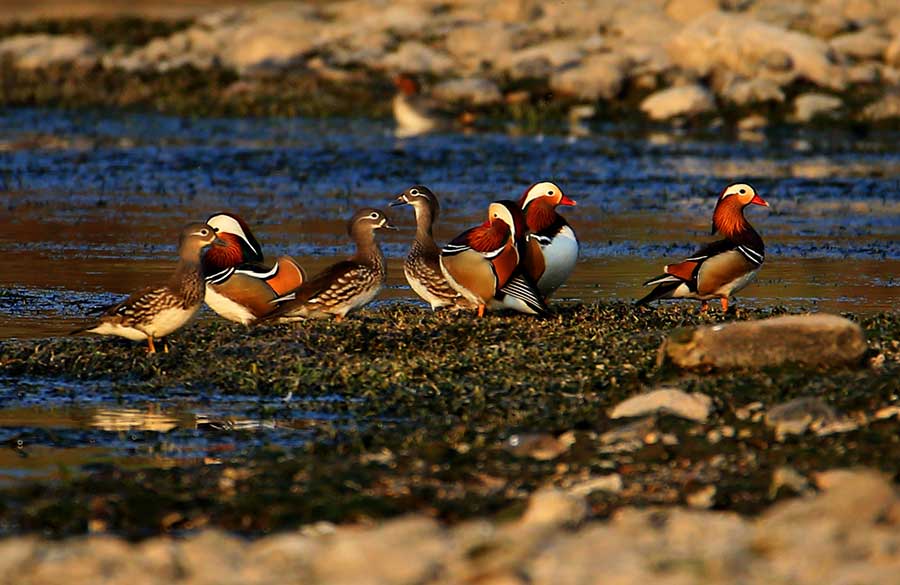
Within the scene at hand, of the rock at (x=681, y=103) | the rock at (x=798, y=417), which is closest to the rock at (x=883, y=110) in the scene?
the rock at (x=681, y=103)

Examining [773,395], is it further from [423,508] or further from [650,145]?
[650,145]

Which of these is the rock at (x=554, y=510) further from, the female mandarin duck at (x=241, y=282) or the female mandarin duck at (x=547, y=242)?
the female mandarin duck at (x=547, y=242)

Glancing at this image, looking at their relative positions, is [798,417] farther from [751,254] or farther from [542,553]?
[751,254]

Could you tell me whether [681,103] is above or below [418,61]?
below

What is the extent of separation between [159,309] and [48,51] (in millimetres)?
26393

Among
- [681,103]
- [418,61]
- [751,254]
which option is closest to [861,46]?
[681,103]

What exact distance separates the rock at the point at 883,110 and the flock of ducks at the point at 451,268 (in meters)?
15.4

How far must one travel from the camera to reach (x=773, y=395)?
28.3 feet

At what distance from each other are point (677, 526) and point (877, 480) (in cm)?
83

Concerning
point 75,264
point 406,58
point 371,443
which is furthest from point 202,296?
point 406,58

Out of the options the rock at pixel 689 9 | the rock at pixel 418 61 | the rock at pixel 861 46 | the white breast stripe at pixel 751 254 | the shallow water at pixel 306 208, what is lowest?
the shallow water at pixel 306 208

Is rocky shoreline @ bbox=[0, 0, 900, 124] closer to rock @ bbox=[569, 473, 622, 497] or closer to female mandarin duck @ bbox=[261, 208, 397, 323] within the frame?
female mandarin duck @ bbox=[261, 208, 397, 323]

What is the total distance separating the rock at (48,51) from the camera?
114ft

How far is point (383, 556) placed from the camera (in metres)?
5.82
